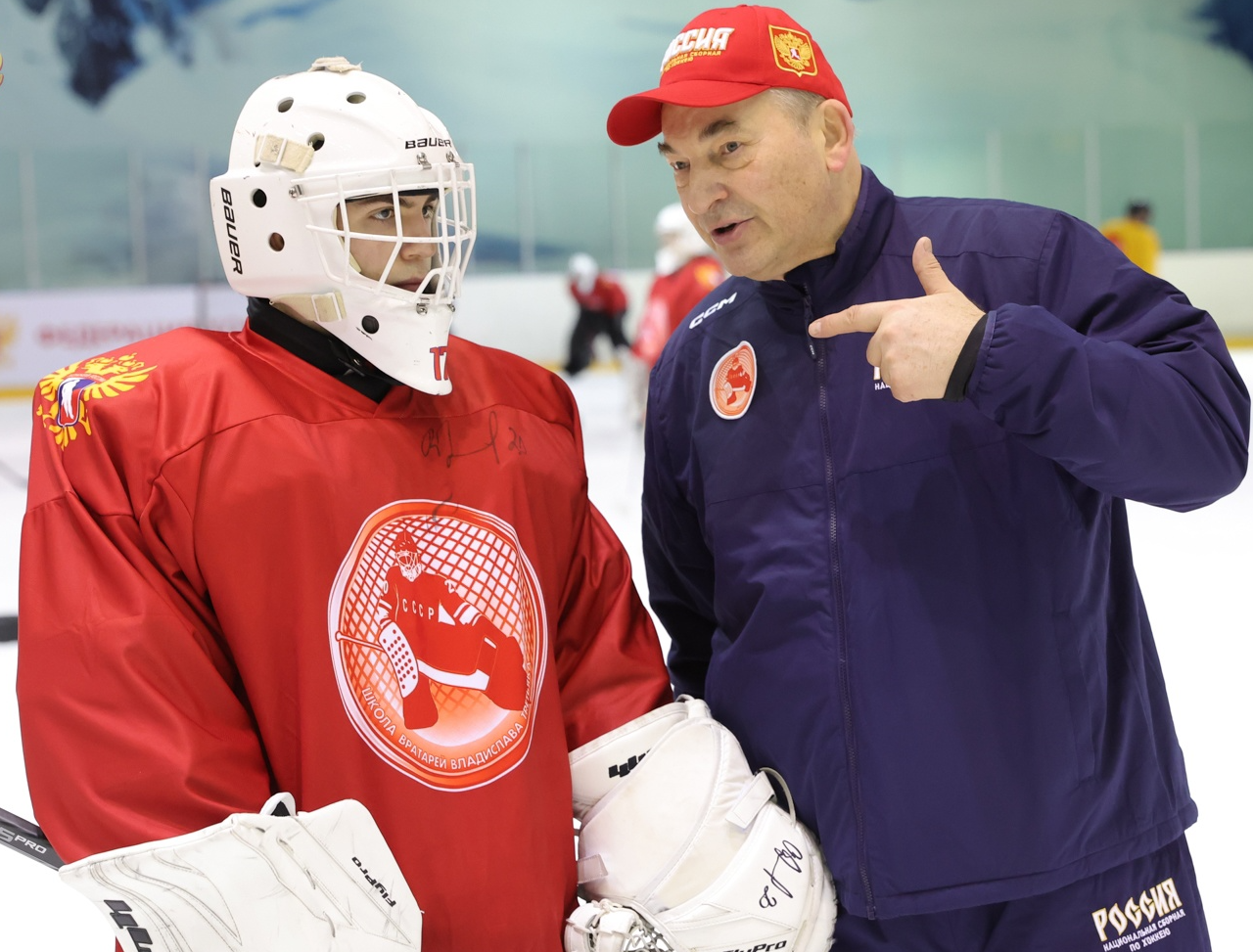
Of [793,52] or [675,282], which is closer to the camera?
[793,52]

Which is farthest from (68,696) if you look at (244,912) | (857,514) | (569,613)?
(857,514)

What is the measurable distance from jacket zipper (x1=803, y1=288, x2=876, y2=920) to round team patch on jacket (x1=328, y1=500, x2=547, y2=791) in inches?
13.8

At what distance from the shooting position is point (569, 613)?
1626mm

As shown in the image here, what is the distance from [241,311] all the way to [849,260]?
988cm

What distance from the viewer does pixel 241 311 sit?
10.8 m

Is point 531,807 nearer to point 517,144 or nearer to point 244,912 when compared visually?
point 244,912

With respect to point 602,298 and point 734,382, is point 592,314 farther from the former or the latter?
point 734,382

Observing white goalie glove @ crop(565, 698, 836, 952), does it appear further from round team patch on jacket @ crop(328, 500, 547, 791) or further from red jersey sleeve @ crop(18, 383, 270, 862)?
red jersey sleeve @ crop(18, 383, 270, 862)

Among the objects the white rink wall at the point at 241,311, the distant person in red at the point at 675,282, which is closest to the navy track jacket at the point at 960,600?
the distant person in red at the point at 675,282

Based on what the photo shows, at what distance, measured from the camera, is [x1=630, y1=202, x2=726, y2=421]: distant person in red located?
660cm

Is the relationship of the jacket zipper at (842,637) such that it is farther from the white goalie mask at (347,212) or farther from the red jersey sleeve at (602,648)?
the white goalie mask at (347,212)
